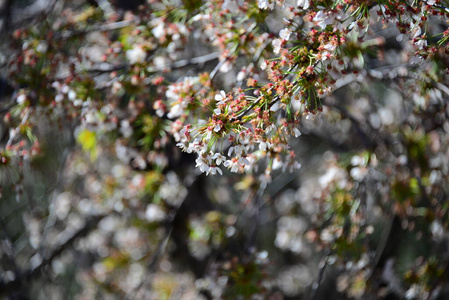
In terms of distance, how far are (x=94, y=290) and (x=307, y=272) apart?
2.12 metres

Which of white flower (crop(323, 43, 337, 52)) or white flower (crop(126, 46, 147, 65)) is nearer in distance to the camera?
white flower (crop(323, 43, 337, 52))

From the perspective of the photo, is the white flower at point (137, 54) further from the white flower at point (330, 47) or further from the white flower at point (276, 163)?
the white flower at point (330, 47)

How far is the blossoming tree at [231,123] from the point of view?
1.82m

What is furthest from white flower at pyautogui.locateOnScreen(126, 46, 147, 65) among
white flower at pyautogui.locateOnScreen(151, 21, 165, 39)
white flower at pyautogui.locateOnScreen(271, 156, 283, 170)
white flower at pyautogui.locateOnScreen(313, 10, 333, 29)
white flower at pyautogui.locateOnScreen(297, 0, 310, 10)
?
white flower at pyautogui.locateOnScreen(313, 10, 333, 29)

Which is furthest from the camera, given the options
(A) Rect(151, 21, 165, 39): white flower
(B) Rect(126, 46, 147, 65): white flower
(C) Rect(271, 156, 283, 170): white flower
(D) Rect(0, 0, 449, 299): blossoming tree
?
(B) Rect(126, 46, 147, 65): white flower

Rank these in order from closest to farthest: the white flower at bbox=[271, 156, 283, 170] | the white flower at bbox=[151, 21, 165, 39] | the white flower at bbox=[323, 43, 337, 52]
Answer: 1. the white flower at bbox=[323, 43, 337, 52]
2. the white flower at bbox=[271, 156, 283, 170]
3. the white flower at bbox=[151, 21, 165, 39]

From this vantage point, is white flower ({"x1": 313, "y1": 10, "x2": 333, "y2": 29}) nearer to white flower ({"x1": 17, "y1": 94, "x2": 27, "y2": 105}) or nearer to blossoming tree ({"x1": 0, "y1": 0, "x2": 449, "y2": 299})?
blossoming tree ({"x1": 0, "y1": 0, "x2": 449, "y2": 299})

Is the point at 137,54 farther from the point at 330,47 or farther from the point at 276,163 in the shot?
the point at 330,47

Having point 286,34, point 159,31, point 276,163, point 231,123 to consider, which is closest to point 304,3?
point 286,34

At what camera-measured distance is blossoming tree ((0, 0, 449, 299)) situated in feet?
5.97

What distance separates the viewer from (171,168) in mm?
3529

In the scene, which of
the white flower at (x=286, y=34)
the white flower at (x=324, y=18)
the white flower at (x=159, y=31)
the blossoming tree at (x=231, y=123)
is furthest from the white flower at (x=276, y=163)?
the white flower at (x=159, y=31)

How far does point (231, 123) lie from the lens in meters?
1.74

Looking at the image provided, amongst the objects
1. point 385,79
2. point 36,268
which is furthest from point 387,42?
point 36,268
